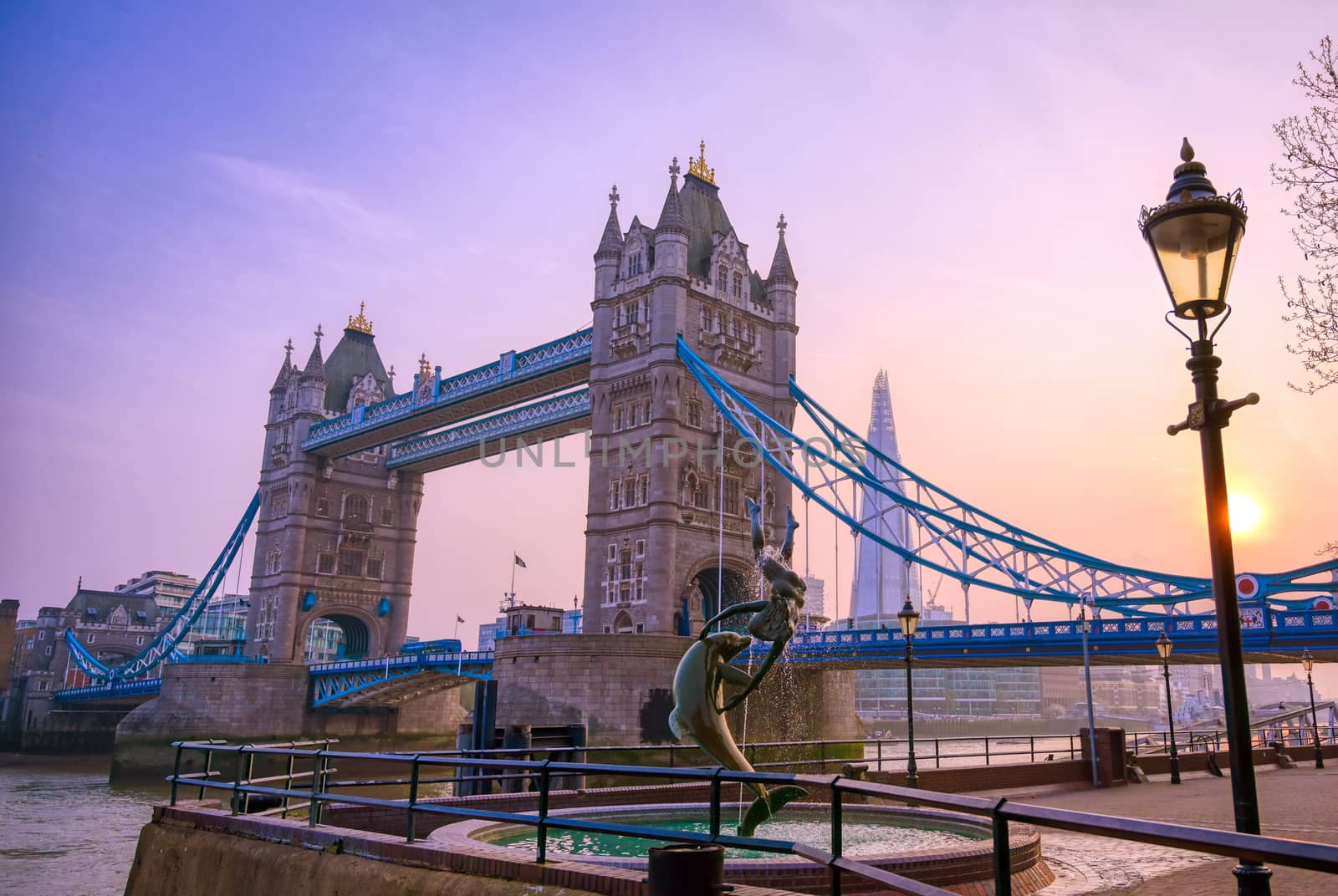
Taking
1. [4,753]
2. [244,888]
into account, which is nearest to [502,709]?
[244,888]

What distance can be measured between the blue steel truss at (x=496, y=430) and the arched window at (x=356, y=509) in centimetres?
306

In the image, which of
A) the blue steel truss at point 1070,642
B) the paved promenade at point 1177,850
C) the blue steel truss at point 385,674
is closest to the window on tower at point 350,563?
the blue steel truss at point 385,674

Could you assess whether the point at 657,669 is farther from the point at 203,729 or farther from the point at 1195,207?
the point at 1195,207

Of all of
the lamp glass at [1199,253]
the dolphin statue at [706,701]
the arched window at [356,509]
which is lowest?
the dolphin statue at [706,701]

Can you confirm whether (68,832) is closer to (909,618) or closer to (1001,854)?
(909,618)

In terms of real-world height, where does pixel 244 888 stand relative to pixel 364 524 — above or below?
below

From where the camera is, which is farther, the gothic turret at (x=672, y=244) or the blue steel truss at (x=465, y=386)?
the blue steel truss at (x=465, y=386)

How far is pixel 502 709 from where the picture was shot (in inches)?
1475

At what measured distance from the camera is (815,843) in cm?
1141

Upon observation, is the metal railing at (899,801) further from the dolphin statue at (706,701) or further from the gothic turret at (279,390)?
the gothic turret at (279,390)

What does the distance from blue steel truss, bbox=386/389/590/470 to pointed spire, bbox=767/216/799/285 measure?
37.0 feet

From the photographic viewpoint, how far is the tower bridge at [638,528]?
3728 cm

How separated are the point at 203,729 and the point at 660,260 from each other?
110 ft

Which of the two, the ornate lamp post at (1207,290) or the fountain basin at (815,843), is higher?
the ornate lamp post at (1207,290)
